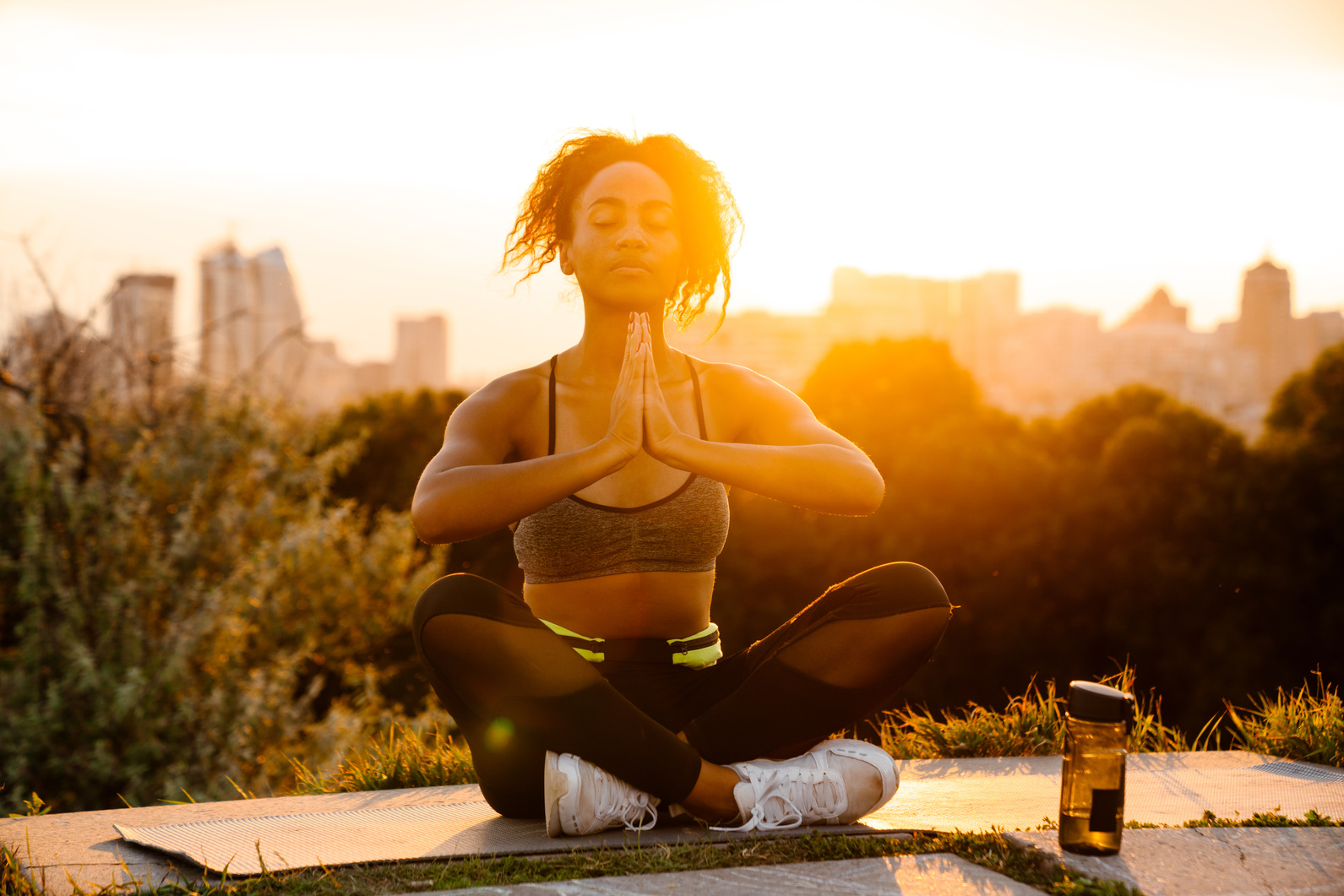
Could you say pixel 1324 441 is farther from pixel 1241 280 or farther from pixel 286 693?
pixel 1241 280

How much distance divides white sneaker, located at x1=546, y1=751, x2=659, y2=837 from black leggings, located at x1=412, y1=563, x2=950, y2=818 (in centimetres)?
3

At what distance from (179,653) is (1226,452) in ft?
47.7

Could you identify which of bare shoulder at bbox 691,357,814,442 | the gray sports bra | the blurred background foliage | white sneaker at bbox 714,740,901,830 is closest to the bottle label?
white sneaker at bbox 714,740,901,830

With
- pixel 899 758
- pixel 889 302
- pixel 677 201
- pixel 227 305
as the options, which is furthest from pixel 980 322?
pixel 677 201

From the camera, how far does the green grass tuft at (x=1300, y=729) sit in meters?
3.76

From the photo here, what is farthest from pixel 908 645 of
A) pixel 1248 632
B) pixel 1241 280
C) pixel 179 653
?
pixel 1241 280

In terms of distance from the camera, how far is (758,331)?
33.1 m

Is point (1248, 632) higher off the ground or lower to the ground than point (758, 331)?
lower

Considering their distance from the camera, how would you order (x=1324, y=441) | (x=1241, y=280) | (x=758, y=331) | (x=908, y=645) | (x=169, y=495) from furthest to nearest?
1. (x=1241, y=280)
2. (x=758, y=331)
3. (x=1324, y=441)
4. (x=169, y=495)
5. (x=908, y=645)

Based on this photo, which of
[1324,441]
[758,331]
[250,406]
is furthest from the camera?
[758,331]

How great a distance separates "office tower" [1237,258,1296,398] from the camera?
37781mm

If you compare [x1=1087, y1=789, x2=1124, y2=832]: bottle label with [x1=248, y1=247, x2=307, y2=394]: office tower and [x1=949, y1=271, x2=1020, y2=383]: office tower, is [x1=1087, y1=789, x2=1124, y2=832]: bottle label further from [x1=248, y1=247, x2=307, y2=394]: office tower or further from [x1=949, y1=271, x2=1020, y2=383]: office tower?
[x1=949, y1=271, x2=1020, y2=383]: office tower

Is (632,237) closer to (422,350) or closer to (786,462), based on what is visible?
(786,462)

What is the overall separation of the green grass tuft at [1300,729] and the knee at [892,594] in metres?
2.02
